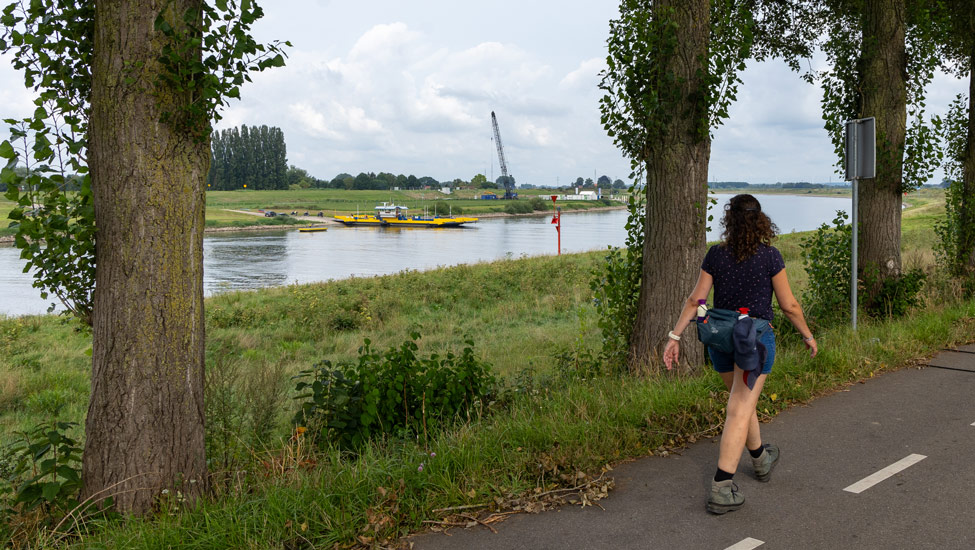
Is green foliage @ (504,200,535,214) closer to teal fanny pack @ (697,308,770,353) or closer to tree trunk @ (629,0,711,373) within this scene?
tree trunk @ (629,0,711,373)

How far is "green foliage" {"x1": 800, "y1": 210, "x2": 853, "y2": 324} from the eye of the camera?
413 inches

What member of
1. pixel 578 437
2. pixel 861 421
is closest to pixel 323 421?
pixel 578 437

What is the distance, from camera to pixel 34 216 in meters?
4.50

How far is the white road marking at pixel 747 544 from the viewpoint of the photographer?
3.85m

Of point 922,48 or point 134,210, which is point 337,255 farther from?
point 134,210

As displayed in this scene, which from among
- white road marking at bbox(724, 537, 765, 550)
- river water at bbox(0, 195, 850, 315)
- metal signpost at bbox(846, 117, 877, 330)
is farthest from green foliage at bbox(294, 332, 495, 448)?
river water at bbox(0, 195, 850, 315)

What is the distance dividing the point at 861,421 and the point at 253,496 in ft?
15.2

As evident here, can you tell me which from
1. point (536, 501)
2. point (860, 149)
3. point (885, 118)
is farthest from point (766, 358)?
point (885, 118)

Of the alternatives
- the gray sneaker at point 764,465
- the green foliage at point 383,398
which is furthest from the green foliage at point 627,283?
the gray sneaker at point 764,465

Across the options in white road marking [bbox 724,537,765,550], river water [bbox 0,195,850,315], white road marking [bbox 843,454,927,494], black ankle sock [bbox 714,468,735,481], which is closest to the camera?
white road marking [bbox 724,537,765,550]

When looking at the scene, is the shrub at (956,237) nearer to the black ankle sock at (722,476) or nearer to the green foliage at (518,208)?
the black ankle sock at (722,476)

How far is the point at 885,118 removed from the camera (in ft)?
35.2

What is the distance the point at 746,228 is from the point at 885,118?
7.82 m

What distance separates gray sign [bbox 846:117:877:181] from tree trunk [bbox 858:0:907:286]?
6.14 ft
